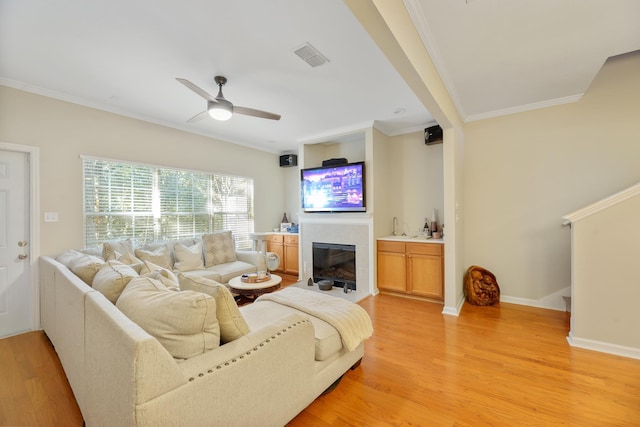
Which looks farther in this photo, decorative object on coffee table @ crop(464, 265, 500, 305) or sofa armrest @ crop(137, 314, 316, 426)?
decorative object on coffee table @ crop(464, 265, 500, 305)

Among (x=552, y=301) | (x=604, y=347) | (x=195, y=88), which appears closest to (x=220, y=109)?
(x=195, y=88)

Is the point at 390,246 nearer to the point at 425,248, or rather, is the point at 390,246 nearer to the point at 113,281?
the point at 425,248

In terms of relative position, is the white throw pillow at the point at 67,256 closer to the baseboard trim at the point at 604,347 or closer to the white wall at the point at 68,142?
the white wall at the point at 68,142

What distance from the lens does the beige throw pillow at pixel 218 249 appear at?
13.3 feet

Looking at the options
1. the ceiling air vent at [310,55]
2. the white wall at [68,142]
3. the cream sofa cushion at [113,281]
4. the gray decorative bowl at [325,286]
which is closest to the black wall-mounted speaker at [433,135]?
the ceiling air vent at [310,55]

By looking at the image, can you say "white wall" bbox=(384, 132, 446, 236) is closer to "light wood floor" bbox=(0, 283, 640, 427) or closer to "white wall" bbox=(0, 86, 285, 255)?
"light wood floor" bbox=(0, 283, 640, 427)

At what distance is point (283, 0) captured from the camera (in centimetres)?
170

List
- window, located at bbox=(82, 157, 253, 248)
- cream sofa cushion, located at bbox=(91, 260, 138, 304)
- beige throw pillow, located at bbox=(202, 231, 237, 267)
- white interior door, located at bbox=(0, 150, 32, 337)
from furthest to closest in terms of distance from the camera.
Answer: beige throw pillow, located at bbox=(202, 231, 237, 267), window, located at bbox=(82, 157, 253, 248), white interior door, located at bbox=(0, 150, 32, 337), cream sofa cushion, located at bbox=(91, 260, 138, 304)

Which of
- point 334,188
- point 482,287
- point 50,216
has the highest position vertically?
point 334,188

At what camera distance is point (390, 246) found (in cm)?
402

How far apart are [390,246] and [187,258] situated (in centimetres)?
301

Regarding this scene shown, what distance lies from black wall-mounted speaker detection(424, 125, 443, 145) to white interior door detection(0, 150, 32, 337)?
5066mm

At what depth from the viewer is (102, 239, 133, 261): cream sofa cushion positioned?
3025 millimetres

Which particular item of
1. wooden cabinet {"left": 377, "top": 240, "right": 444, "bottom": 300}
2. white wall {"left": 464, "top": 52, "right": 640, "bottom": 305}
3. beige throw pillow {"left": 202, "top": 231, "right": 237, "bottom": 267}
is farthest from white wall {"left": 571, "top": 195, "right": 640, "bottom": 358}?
beige throw pillow {"left": 202, "top": 231, "right": 237, "bottom": 267}
